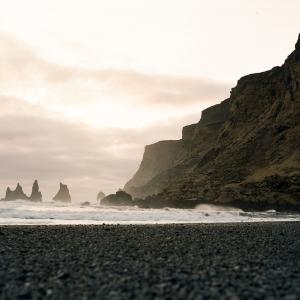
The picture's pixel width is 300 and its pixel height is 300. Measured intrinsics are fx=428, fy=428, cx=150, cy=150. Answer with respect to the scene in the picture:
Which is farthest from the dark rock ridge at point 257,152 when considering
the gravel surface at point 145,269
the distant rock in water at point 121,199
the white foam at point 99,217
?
the gravel surface at point 145,269

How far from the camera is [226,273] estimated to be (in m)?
12.4

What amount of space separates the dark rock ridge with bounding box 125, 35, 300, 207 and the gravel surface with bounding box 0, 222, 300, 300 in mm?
76482

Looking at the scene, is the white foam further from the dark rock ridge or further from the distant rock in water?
the distant rock in water

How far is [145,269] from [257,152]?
108 meters

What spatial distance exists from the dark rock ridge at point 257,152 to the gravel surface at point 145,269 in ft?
251

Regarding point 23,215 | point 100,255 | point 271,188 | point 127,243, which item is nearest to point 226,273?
point 100,255

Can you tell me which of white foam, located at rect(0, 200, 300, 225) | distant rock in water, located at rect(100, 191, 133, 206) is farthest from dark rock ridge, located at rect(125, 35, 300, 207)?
white foam, located at rect(0, 200, 300, 225)

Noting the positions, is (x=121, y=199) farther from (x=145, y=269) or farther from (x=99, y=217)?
(x=145, y=269)

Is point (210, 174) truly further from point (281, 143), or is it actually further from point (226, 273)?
point (226, 273)

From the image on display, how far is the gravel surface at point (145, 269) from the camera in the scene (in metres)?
10.0

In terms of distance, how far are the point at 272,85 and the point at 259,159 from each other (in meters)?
29.4

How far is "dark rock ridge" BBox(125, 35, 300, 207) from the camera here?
98.1 meters

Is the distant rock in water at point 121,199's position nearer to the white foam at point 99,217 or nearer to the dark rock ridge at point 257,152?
the dark rock ridge at point 257,152

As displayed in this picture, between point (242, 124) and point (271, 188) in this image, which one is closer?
point (271, 188)
